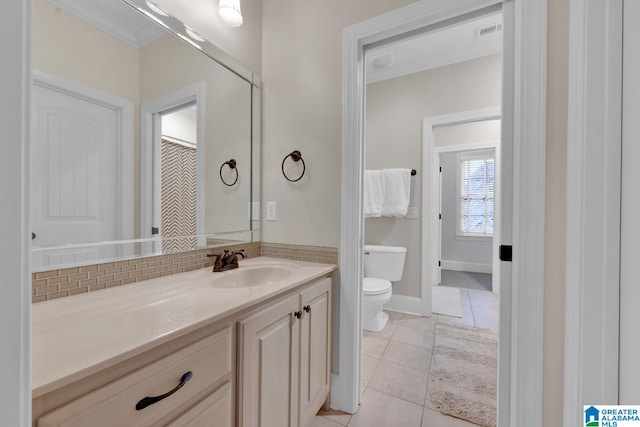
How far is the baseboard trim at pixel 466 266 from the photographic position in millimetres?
4816

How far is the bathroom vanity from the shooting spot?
1.82 ft

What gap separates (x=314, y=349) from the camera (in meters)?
1.32

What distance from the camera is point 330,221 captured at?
1.57 m

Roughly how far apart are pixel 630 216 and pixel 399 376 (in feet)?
5.10

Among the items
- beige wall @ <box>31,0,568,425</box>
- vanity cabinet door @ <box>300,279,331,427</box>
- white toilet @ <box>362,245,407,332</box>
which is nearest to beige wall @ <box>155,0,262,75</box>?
beige wall @ <box>31,0,568,425</box>

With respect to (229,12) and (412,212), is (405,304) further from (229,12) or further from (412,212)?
(229,12)

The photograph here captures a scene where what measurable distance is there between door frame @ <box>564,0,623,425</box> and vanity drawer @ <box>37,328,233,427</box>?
110 cm

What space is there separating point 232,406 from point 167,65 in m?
1.43

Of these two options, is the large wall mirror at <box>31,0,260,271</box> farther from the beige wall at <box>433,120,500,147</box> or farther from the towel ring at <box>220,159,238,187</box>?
the beige wall at <box>433,120,500,147</box>

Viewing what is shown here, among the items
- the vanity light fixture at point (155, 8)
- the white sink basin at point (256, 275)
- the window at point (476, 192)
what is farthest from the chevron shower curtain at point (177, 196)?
the window at point (476, 192)

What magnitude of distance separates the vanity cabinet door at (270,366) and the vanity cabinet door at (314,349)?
60mm

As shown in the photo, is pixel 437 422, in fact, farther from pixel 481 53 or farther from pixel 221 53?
pixel 481 53
